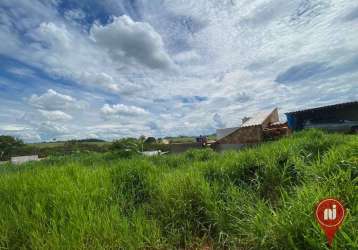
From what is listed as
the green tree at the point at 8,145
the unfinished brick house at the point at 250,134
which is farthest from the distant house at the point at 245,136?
the green tree at the point at 8,145

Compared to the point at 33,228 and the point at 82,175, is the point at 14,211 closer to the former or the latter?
the point at 33,228

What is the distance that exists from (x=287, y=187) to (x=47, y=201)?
154 inches

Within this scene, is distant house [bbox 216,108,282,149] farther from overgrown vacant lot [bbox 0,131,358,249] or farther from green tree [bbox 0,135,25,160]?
green tree [bbox 0,135,25,160]

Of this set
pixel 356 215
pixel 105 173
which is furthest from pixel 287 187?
pixel 105 173

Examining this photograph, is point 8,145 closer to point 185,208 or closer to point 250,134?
point 250,134

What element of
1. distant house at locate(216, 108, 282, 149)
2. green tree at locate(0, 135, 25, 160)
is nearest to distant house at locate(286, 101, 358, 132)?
distant house at locate(216, 108, 282, 149)

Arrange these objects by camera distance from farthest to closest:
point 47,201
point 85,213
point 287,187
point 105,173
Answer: point 105,173 → point 287,187 → point 47,201 → point 85,213

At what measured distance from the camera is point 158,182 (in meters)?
5.12

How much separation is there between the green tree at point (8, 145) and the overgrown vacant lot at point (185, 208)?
54850 mm

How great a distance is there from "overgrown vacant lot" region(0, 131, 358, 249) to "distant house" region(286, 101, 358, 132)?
38.0ft

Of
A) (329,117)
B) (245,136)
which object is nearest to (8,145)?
(245,136)

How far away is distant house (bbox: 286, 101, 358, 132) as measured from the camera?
579 inches

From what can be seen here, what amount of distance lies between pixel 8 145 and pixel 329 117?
6010 centimetres

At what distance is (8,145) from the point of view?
178 ft
